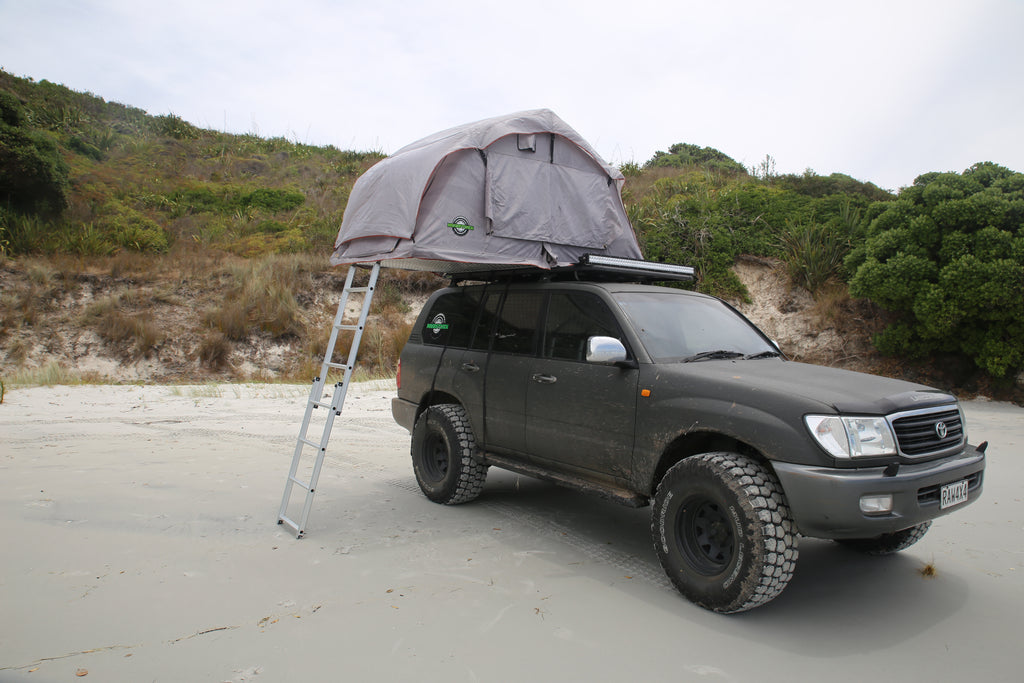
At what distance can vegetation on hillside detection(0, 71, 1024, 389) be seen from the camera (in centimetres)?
1072

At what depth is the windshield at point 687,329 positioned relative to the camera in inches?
177

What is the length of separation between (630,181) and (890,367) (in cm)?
1111

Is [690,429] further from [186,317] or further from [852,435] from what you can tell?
[186,317]

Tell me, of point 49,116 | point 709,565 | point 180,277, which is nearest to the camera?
point 709,565

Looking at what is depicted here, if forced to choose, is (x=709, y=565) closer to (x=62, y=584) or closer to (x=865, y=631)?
(x=865, y=631)

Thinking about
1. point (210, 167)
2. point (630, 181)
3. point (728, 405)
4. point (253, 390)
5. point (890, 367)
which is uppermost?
point (630, 181)

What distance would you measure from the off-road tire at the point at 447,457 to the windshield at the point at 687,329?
73.3 inches

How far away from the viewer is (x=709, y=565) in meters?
3.72

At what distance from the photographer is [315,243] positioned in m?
20.1

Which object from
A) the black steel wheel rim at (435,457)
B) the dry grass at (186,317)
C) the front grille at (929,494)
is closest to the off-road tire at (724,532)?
the front grille at (929,494)

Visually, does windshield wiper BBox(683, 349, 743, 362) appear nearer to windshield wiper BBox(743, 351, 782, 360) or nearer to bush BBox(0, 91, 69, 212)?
windshield wiper BBox(743, 351, 782, 360)

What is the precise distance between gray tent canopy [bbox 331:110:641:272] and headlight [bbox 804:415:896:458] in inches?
98.8

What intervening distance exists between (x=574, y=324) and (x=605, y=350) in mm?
781

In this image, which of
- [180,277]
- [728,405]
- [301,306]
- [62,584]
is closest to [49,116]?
[180,277]
